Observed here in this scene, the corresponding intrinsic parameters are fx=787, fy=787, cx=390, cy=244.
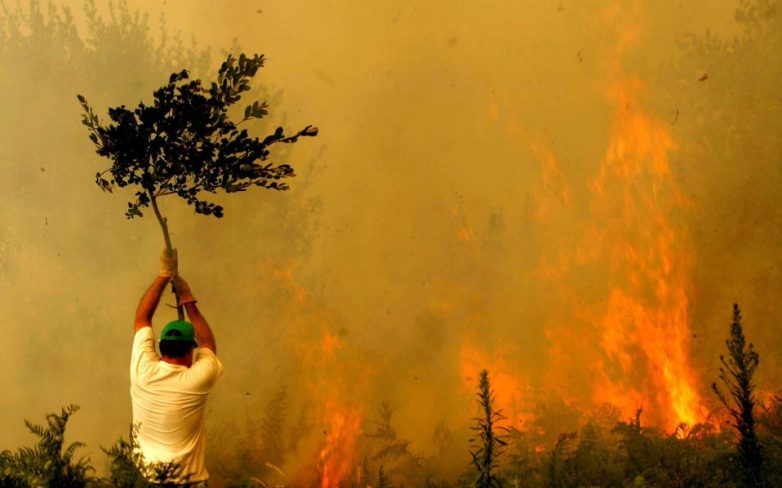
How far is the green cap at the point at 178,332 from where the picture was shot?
11.9 ft

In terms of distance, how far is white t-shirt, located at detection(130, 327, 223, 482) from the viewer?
357 centimetres

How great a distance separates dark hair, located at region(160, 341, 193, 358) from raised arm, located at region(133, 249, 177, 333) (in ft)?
0.65

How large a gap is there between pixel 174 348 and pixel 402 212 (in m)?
1.81

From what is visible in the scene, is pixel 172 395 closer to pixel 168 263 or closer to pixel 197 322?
pixel 197 322

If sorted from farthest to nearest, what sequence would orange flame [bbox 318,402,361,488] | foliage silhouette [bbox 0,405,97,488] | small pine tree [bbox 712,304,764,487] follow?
orange flame [bbox 318,402,361,488] < foliage silhouette [bbox 0,405,97,488] < small pine tree [bbox 712,304,764,487]

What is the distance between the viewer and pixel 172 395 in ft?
11.7

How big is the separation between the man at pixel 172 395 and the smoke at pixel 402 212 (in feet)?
4.16

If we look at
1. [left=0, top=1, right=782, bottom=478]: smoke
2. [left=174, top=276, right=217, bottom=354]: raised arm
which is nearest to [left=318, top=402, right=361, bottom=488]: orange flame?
[left=0, top=1, right=782, bottom=478]: smoke

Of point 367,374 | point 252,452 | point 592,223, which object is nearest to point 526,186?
point 592,223

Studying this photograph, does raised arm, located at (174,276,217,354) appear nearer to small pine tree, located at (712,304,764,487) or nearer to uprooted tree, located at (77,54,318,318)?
uprooted tree, located at (77,54,318,318)

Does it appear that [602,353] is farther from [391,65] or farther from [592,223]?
[391,65]

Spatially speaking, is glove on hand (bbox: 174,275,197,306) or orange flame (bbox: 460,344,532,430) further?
orange flame (bbox: 460,344,532,430)

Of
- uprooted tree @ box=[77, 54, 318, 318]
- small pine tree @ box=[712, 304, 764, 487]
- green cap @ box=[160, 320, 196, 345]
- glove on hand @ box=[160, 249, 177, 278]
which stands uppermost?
uprooted tree @ box=[77, 54, 318, 318]

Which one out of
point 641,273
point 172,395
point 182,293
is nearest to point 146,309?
point 182,293
